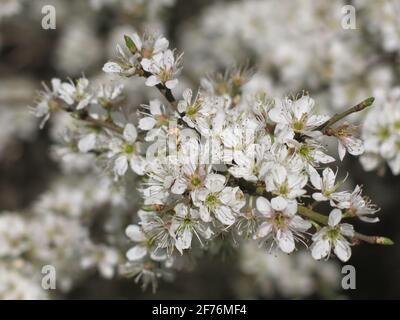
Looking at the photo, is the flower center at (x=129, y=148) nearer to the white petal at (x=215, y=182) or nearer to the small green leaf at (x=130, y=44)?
the small green leaf at (x=130, y=44)

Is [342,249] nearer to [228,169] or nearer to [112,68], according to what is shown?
[228,169]

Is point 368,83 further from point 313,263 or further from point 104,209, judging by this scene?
point 104,209

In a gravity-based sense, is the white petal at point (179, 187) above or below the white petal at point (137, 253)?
above

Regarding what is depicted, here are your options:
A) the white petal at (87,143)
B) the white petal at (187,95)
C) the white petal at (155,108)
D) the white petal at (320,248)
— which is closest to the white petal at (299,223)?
the white petal at (320,248)

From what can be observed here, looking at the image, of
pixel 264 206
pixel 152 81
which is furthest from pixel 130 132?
pixel 264 206

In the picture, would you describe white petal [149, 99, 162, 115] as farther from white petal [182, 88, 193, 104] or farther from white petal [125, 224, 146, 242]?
white petal [125, 224, 146, 242]
